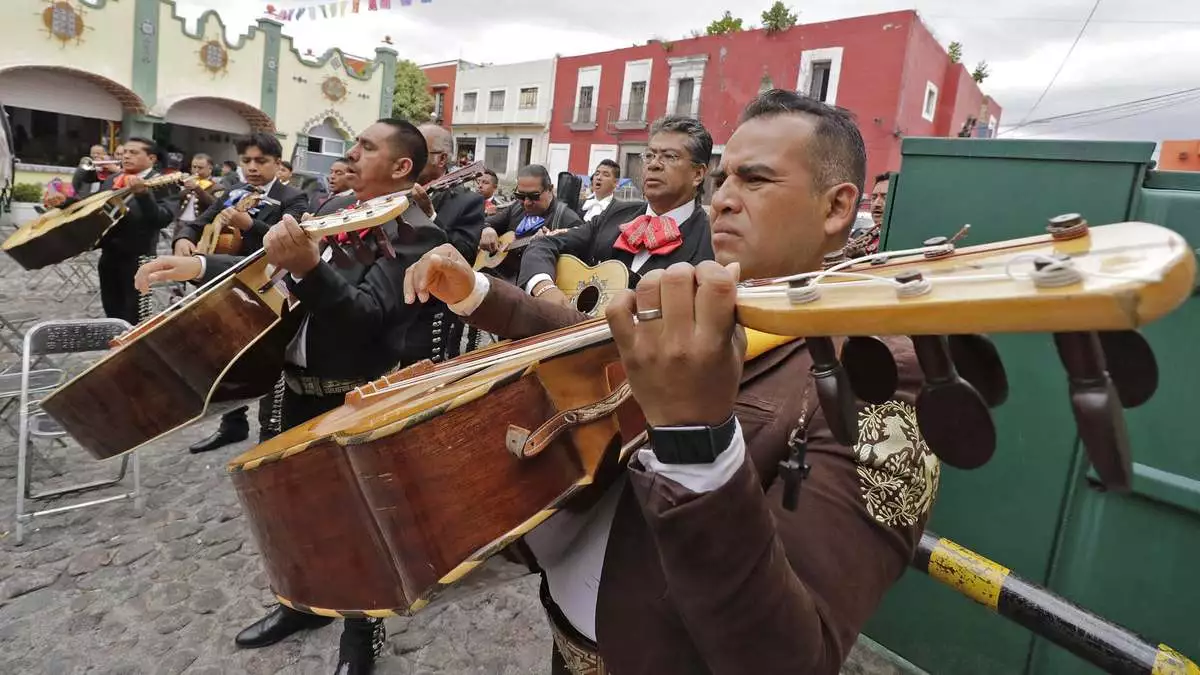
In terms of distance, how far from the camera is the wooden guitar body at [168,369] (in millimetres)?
2678

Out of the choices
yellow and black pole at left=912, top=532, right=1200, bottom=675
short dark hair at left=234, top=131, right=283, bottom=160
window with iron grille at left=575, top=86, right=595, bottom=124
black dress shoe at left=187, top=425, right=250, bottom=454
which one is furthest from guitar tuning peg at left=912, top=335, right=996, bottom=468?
window with iron grille at left=575, top=86, right=595, bottom=124

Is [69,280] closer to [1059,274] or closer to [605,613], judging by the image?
[605,613]

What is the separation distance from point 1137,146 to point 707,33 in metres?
24.4

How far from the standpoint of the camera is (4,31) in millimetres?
14406

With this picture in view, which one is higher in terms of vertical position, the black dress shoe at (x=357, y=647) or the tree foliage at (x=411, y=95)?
the tree foliage at (x=411, y=95)

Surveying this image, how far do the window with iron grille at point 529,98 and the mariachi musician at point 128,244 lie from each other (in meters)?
25.2

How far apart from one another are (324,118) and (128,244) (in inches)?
685

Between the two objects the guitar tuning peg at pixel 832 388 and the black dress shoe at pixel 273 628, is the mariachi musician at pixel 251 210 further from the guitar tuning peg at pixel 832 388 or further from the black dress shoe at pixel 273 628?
the guitar tuning peg at pixel 832 388

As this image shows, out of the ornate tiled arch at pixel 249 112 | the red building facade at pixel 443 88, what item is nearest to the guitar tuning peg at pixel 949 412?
the ornate tiled arch at pixel 249 112

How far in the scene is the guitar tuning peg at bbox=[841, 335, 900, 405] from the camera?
86 centimetres

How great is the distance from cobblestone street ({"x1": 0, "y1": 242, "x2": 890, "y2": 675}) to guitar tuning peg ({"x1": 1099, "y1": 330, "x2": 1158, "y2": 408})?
2.02 m

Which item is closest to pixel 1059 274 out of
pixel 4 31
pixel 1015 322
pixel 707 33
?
pixel 1015 322

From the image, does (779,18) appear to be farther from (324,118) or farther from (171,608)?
(171,608)

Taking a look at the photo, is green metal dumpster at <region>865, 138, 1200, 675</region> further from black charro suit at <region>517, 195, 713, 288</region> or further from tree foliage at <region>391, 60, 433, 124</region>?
tree foliage at <region>391, 60, 433, 124</region>
